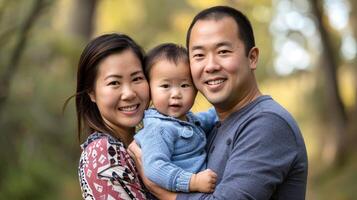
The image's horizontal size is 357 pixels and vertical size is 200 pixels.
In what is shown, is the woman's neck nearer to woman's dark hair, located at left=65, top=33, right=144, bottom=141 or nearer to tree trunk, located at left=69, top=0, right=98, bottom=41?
woman's dark hair, located at left=65, top=33, right=144, bottom=141

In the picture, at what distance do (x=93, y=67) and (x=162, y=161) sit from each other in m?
0.54

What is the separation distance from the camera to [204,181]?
7.96ft

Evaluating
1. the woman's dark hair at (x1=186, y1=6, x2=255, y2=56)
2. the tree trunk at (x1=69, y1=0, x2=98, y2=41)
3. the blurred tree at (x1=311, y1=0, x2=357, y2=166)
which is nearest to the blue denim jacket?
the woman's dark hair at (x1=186, y1=6, x2=255, y2=56)

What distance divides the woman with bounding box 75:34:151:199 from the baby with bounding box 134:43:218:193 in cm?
8

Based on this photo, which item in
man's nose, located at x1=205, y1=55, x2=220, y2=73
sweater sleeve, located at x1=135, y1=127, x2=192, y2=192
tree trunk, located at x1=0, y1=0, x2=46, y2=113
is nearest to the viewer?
sweater sleeve, located at x1=135, y1=127, x2=192, y2=192

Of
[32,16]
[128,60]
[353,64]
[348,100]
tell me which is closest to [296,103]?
[348,100]

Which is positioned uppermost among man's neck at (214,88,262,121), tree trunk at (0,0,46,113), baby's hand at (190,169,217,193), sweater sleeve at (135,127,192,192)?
tree trunk at (0,0,46,113)

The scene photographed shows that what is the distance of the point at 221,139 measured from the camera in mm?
2590

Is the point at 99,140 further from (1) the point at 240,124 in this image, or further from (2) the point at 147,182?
(1) the point at 240,124

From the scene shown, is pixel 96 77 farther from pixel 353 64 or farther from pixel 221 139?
pixel 353 64

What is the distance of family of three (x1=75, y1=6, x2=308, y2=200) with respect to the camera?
7.86 feet

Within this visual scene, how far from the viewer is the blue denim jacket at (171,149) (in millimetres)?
2475

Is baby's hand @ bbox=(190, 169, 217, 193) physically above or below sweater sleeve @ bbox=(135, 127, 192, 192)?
below

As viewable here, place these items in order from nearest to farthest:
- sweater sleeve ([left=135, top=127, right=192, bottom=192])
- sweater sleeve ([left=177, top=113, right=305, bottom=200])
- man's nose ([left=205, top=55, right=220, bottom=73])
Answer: sweater sleeve ([left=177, top=113, right=305, bottom=200])
sweater sleeve ([left=135, top=127, right=192, bottom=192])
man's nose ([left=205, top=55, right=220, bottom=73])
